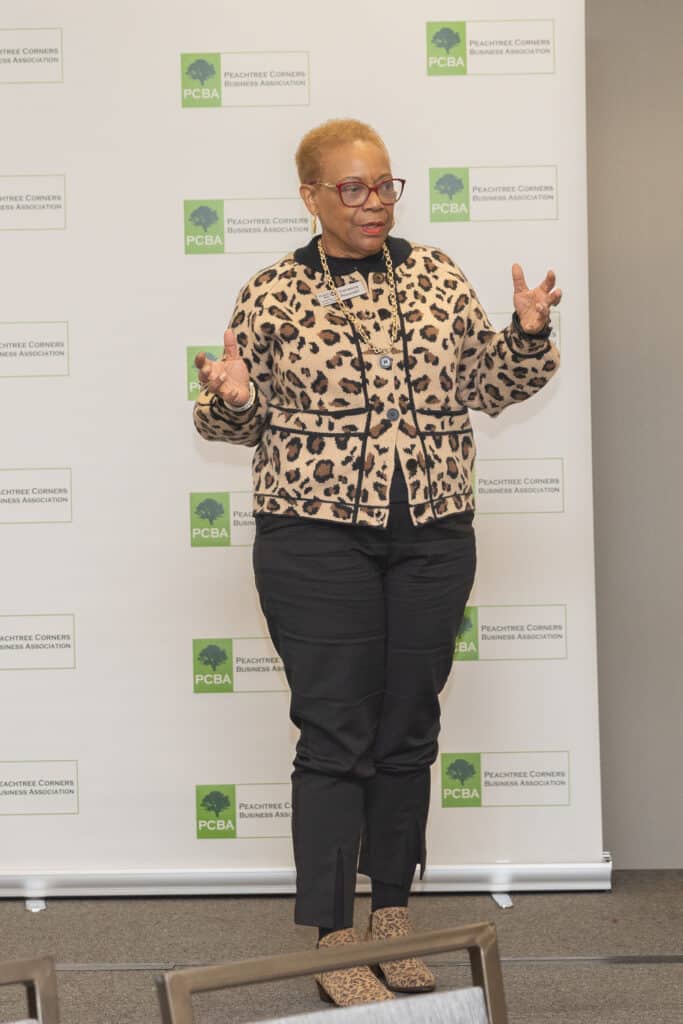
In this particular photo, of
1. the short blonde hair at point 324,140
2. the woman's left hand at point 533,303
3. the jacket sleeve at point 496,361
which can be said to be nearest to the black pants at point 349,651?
the jacket sleeve at point 496,361

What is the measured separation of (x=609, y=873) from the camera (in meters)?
3.05

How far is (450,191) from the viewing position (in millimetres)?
3027

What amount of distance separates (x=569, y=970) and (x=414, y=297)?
54.0 inches

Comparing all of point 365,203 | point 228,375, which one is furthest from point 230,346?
point 365,203

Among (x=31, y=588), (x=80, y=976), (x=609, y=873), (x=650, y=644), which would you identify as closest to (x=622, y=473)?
(x=650, y=644)

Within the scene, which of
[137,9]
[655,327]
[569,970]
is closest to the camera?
[569,970]

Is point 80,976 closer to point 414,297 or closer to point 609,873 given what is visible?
point 609,873

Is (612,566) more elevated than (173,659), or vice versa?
(612,566)

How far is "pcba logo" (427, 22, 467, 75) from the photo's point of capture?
9.86ft

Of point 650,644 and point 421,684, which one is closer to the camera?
point 421,684

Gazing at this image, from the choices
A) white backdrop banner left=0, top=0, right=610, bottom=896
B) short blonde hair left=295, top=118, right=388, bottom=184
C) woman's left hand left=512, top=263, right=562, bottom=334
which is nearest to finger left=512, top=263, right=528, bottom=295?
woman's left hand left=512, top=263, right=562, bottom=334

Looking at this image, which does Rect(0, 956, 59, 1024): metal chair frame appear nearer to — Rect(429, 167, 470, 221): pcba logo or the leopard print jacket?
the leopard print jacket

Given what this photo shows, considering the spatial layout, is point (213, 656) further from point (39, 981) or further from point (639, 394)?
point (39, 981)

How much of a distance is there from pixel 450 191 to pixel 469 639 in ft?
3.57
